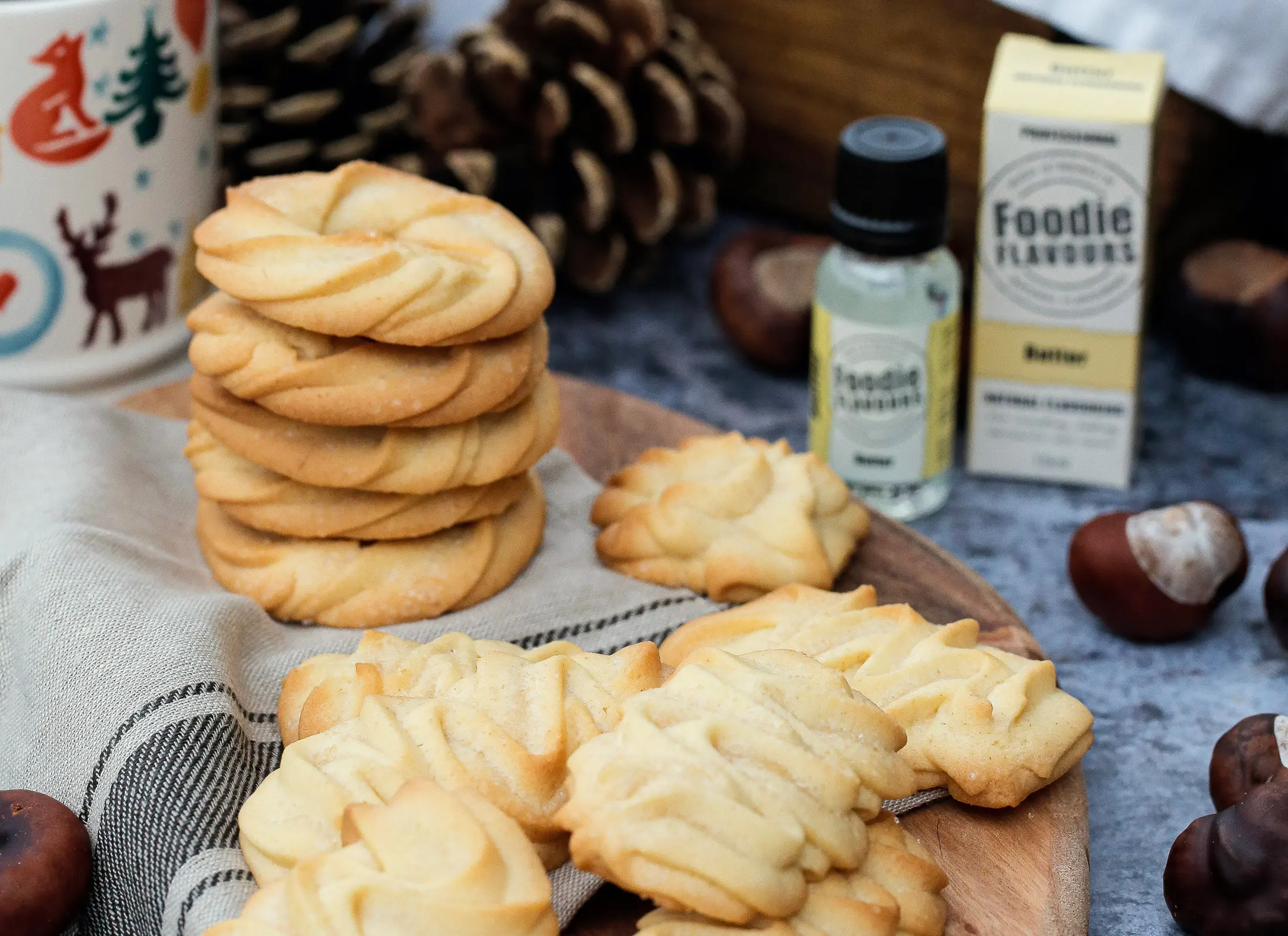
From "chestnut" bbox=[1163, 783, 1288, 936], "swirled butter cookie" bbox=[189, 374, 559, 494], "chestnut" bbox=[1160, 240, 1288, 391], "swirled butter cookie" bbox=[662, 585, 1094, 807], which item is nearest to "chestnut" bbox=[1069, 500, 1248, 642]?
"swirled butter cookie" bbox=[662, 585, 1094, 807]

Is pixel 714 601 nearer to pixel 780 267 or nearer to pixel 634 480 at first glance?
pixel 634 480

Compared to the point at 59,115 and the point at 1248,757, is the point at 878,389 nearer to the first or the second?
the point at 1248,757

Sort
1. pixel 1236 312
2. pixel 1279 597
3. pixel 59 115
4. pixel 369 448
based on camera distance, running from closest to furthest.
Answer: pixel 369 448, pixel 1279 597, pixel 59 115, pixel 1236 312

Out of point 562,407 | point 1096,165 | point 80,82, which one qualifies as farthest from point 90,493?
point 1096,165

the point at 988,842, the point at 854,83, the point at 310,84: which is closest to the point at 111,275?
the point at 310,84

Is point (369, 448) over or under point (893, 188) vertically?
under

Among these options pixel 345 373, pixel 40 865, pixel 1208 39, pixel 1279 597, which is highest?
pixel 1208 39

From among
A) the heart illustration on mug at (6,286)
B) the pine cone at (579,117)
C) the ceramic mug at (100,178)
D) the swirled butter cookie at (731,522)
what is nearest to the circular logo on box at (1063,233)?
the swirled butter cookie at (731,522)
